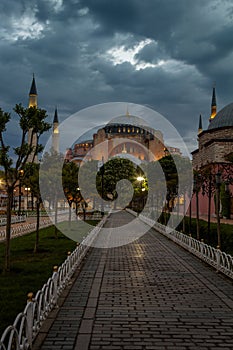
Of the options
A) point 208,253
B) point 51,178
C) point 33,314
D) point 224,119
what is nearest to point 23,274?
point 33,314

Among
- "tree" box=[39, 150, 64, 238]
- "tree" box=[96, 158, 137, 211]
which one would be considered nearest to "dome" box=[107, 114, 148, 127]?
"tree" box=[96, 158, 137, 211]

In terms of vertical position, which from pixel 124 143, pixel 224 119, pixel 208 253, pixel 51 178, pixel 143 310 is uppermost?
pixel 124 143

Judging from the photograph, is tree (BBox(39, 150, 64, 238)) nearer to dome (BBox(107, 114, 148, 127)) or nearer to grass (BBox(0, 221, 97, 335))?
grass (BBox(0, 221, 97, 335))

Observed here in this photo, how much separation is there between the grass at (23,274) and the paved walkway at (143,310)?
88 centimetres

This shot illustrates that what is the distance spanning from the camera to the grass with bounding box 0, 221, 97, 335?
7.23 meters

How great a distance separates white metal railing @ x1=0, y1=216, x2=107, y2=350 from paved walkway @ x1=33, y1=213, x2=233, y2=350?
0.70ft

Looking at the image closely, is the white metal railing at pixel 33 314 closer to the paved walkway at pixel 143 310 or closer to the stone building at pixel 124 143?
the paved walkway at pixel 143 310

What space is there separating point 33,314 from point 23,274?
5.29 metres

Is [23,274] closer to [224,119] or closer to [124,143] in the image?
[224,119]

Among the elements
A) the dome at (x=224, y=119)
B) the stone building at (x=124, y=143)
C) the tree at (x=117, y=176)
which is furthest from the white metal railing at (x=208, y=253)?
the stone building at (x=124, y=143)

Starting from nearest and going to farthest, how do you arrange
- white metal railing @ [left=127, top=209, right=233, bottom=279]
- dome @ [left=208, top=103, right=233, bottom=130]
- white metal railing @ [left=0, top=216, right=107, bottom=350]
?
white metal railing @ [left=0, top=216, right=107, bottom=350] < white metal railing @ [left=127, top=209, right=233, bottom=279] < dome @ [left=208, top=103, right=233, bottom=130]

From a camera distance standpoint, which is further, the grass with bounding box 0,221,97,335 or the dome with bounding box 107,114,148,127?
the dome with bounding box 107,114,148,127

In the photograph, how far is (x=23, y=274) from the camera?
34.6 feet

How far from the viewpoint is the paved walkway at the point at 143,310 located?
566 cm
